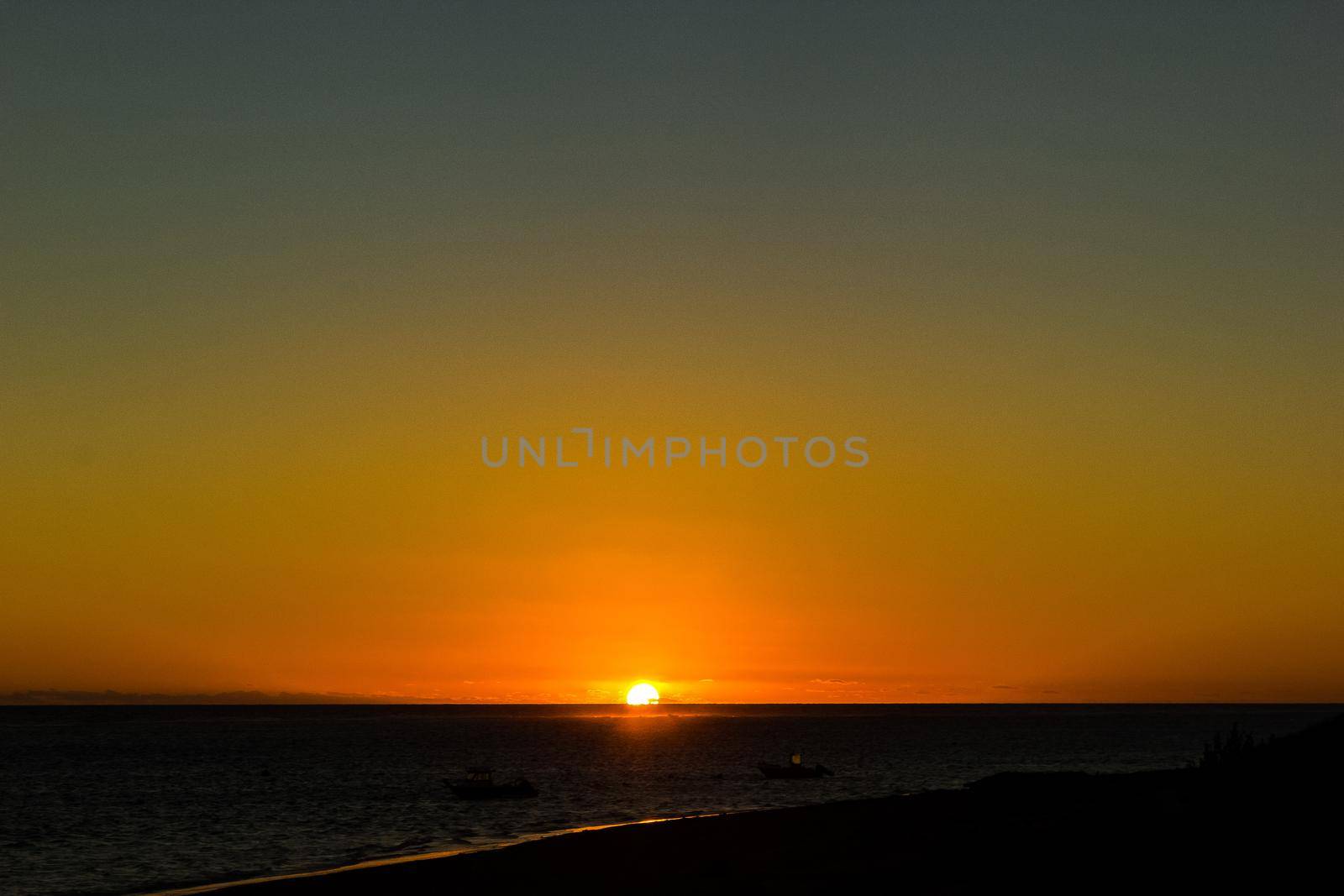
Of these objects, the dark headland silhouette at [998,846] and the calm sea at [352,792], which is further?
the calm sea at [352,792]

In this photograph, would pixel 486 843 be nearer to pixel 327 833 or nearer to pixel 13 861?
pixel 327 833

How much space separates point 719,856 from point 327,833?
3695cm

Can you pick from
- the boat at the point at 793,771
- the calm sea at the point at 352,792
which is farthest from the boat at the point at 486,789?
the boat at the point at 793,771

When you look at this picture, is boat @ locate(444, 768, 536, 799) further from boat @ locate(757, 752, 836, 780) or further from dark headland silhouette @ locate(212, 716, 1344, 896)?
dark headland silhouette @ locate(212, 716, 1344, 896)

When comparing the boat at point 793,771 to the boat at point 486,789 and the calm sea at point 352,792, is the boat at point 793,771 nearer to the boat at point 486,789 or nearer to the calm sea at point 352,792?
the calm sea at point 352,792

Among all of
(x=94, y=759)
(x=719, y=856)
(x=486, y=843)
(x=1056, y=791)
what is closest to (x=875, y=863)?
(x=719, y=856)

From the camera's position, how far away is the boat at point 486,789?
8331 centimetres

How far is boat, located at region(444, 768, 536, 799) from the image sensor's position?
273 ft

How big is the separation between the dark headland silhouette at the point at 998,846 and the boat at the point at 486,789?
40.0 m

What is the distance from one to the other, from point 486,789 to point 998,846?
196 ft

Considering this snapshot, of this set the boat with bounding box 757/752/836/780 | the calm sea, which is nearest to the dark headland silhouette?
the calm sea

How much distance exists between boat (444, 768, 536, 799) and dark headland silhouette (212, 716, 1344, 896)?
40.0 m

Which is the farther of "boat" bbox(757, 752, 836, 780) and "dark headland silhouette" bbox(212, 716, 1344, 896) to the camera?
"boat" bbox(757, 752, 836, 780)

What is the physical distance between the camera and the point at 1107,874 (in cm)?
2425
